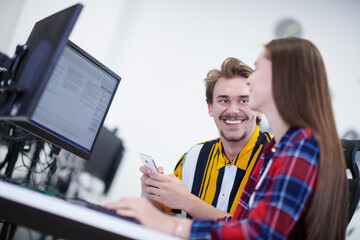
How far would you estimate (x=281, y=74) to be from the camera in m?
0.82

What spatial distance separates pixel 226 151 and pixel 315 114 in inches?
34.9

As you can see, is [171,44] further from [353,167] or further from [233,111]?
[353,167]

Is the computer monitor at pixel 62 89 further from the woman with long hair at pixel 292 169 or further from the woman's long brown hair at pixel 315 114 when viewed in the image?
the woman's long brown hair at pixel 315 114

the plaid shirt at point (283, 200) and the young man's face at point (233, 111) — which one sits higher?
the young man's face at point (233, 111)

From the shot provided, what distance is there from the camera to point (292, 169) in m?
0.68

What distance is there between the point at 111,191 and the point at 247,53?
6.87ft

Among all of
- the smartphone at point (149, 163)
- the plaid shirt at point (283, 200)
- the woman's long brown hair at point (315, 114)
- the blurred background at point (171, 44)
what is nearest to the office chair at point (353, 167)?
the woman's long brown hair at point (315, 114)

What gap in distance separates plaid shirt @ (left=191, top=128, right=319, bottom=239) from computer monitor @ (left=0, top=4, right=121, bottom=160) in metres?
0.55

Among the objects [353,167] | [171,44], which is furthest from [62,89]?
[171,44]

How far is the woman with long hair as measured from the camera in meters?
0.65

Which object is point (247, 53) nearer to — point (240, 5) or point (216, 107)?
point (240, 5)

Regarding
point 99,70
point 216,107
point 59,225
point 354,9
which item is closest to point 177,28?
point 354,9

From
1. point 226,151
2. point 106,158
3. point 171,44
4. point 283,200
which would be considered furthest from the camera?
point 171,44

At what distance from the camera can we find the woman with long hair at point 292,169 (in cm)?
65
